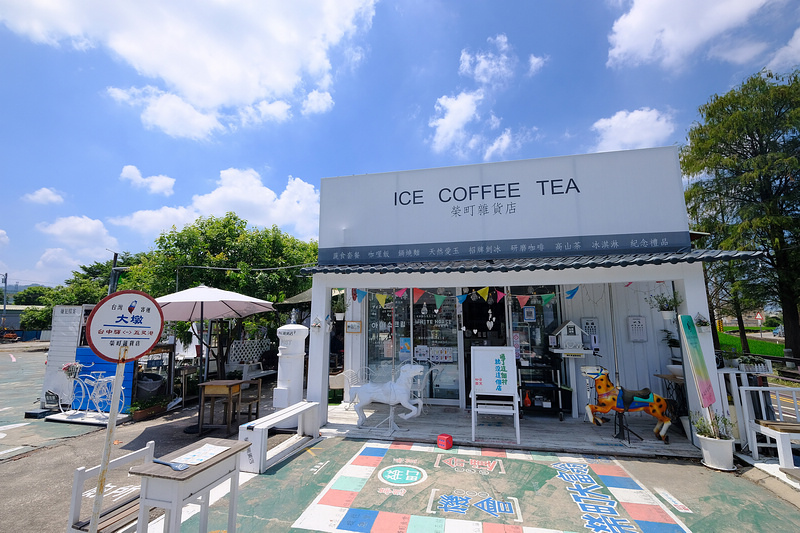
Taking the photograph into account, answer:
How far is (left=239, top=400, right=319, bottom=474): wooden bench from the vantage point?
4.40 metres

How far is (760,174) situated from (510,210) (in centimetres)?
1430

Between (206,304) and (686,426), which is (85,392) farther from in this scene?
(686,426)

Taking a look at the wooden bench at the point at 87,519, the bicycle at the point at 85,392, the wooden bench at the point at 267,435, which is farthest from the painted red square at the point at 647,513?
the bicycle at the point at 85,392

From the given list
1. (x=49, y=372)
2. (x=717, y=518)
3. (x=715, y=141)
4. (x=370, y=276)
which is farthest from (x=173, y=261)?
(x=715, y=141)

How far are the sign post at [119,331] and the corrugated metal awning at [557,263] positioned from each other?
3.48 metres

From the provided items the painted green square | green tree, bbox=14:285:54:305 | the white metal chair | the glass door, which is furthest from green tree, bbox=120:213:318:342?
green tree, bbox=14:285:54:305

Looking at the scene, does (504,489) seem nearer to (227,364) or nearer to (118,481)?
(118,481)

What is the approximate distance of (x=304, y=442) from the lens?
17.9 ft

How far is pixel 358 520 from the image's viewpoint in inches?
130

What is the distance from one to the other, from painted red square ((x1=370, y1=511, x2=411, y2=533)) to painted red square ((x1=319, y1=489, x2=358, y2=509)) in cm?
41

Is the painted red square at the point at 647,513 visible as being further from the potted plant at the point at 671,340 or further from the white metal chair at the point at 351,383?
the white metal chair at the point at 351,383

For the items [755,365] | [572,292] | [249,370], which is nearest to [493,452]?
[572,292]

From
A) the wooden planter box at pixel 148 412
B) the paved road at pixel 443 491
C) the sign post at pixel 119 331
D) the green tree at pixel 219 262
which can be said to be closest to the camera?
the sign post at pixel 119 331

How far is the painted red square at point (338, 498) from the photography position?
3.60m
